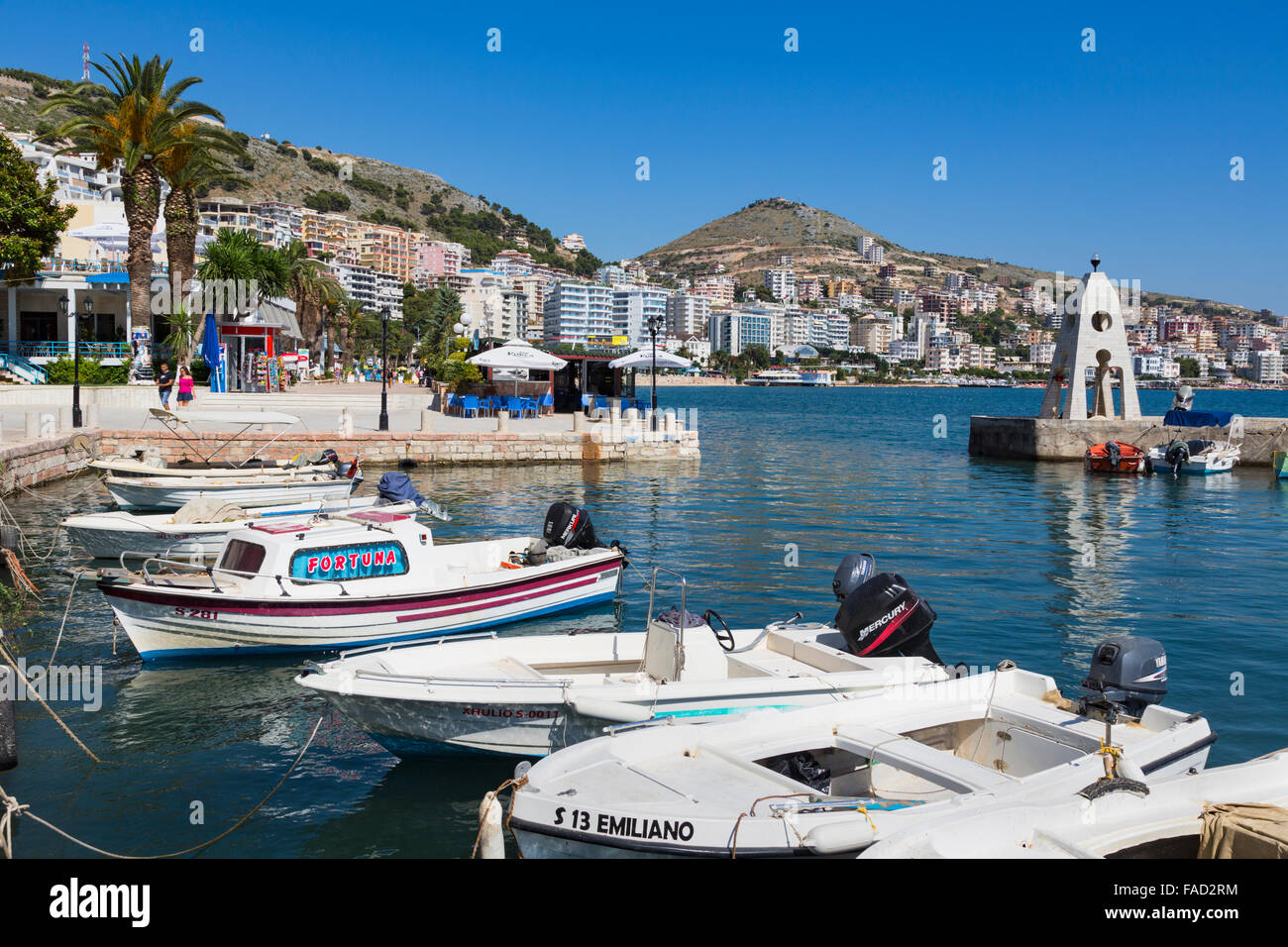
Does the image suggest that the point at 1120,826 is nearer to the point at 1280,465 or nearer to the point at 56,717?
the point at 56,717

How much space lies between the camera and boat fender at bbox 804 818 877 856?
6.13 metres

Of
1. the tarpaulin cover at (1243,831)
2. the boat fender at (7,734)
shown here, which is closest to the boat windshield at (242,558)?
the boat fender at (7,734)

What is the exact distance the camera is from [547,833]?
21.4 ft

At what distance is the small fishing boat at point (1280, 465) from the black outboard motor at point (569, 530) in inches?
1343

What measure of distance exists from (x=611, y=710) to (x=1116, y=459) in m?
36.6

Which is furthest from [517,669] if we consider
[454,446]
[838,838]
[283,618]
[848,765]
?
[454,446]

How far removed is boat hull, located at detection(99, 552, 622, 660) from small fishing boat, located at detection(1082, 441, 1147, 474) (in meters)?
32.8

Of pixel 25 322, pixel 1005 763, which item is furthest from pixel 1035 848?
pixel 25 322

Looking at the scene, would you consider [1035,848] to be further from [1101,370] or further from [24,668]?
[1101,370]

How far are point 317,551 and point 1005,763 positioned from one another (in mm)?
9181

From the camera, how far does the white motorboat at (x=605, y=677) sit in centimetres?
912

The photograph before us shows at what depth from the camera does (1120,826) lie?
21.7 feet

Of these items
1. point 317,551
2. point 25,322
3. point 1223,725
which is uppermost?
point 25,322

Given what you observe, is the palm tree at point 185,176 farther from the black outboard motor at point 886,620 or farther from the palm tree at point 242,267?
the black outboard motor at point 886,620
